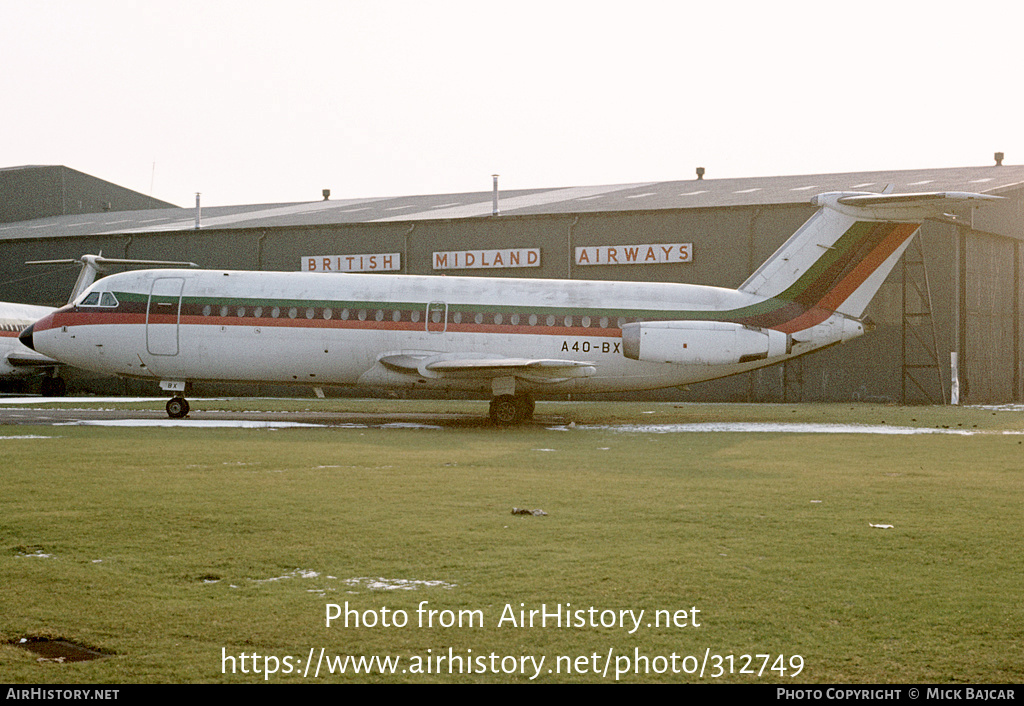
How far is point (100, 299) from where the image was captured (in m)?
26.9

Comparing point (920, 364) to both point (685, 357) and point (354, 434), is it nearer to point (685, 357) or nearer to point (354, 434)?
point (685, 357)

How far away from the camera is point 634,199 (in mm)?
43875

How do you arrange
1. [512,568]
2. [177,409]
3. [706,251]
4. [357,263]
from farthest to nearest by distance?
[357,263] → [706,251] → [177,409] → [512,568]

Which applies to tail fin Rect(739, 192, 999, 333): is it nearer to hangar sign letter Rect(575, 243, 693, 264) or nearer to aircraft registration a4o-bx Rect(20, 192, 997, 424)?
aircraft registration a4o-bx Rect(20, 192, 997, 424)

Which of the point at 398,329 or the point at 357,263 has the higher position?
the point at 357,263

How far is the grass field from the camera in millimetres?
5855

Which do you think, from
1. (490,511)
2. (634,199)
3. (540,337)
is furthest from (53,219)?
(490,511)

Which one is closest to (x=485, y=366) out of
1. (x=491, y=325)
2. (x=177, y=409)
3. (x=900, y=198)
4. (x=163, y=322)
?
(x=491, y=325)

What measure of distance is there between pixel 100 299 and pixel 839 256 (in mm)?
18351

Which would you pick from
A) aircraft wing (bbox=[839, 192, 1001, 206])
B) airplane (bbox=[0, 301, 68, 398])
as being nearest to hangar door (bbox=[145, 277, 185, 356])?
aircraft wing (bbox=[839, 192, 1001, 206])

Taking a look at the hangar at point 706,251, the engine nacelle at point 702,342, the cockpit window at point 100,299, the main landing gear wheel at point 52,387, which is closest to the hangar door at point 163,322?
the cockpit window at point 100,299

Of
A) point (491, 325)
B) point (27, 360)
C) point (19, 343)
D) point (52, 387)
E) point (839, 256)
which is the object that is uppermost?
point (839, 256)

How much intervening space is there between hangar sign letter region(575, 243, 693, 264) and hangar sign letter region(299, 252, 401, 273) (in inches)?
302

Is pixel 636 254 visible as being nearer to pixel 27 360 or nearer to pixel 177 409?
pixel 177 409
